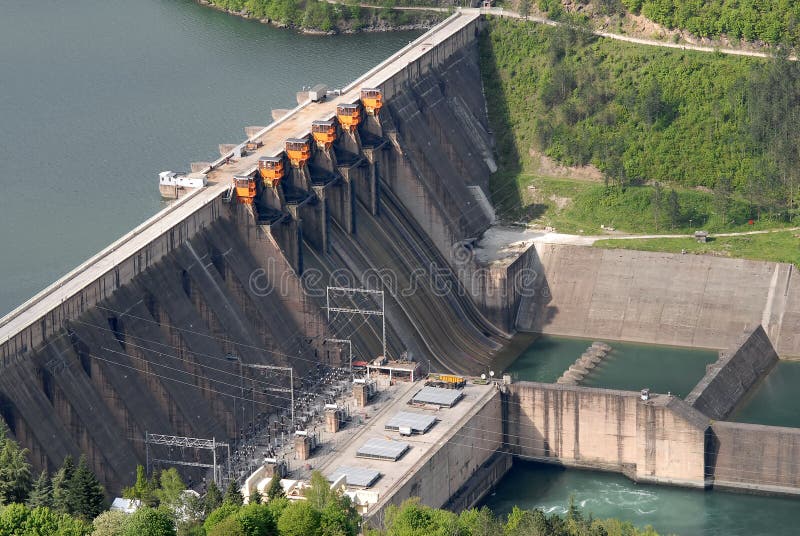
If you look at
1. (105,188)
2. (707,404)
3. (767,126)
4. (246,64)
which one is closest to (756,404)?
(707,404)

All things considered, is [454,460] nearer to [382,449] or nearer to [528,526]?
[382,449]

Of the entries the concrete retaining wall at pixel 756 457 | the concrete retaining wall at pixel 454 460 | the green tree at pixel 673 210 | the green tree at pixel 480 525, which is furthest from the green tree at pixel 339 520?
the green tree at pixel 673 210

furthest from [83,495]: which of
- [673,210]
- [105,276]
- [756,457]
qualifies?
[673,210]

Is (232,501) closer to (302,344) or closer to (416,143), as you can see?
Answer: (302,344)

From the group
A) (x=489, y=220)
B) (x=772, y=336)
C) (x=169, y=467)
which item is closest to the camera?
(x=169, y=467)

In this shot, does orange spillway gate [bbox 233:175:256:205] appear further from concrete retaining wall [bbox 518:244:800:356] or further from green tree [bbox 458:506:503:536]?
green tree [bbox 458:506:503:536]

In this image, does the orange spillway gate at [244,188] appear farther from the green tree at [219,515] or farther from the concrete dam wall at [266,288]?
the green tree at [219,515]

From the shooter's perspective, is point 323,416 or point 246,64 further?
point 246,64
